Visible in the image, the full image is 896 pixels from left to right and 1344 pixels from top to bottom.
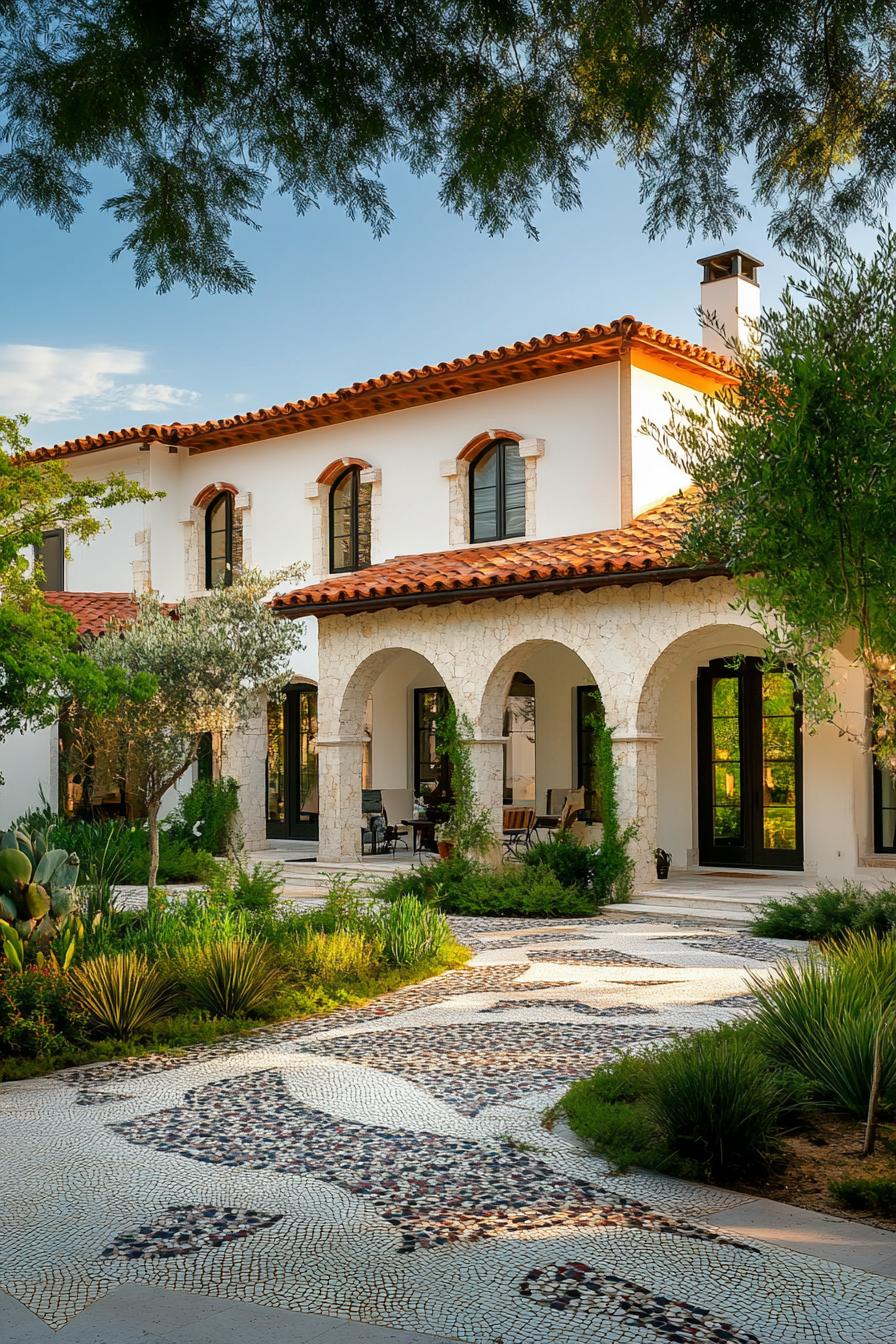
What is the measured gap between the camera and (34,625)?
9219 millimetres

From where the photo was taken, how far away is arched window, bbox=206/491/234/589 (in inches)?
854

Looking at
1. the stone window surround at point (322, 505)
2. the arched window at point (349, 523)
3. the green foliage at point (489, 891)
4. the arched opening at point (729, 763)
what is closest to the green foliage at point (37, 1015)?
the green foliage at point (489, 891)

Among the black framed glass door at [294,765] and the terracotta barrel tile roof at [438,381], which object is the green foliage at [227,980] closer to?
the terracotta barrel tile roof at [438,381]

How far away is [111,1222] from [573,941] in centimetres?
720

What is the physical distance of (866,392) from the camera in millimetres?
5555

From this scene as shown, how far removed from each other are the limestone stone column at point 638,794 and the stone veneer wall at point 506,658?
0.04 feet

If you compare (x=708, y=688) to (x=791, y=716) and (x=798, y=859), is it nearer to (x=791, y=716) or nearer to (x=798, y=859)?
(x=791, y=716)

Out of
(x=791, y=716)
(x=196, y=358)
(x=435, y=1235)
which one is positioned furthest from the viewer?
(x=791, y=716)

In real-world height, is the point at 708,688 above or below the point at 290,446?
below

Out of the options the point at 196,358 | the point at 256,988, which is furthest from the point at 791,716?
the point at 256,988

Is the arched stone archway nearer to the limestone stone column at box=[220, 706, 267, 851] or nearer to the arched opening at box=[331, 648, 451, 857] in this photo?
the arched opening at box=[331, 648, 451, 857]

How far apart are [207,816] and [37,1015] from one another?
11932 millimetres

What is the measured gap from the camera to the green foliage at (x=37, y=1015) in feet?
24.1

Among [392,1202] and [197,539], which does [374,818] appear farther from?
[392,1202]
